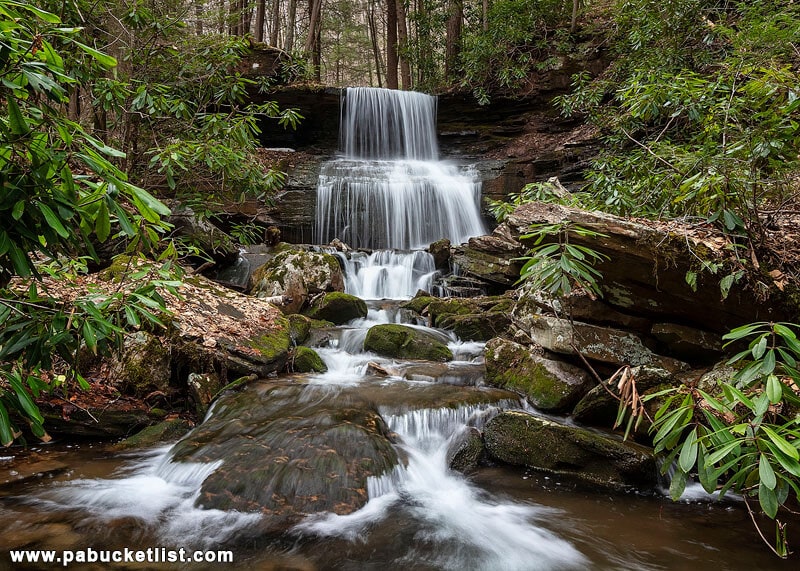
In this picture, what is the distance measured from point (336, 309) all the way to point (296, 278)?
102cm

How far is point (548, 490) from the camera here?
3.87 meters

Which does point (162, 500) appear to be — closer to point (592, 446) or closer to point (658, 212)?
point (592, 446)

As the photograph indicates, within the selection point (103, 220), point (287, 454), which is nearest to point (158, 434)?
point (287, 454)

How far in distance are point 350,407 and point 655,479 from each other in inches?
118

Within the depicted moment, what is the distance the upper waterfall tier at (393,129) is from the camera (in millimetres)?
16000

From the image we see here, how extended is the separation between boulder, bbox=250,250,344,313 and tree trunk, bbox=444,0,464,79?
37.9 feet

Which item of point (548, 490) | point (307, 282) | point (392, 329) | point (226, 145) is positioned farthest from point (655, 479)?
point (307, 282)

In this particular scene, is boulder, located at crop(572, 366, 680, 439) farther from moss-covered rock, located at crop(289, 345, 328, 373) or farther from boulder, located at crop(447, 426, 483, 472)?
moss-covered rock, located at crop(289, 345, 328, 373)

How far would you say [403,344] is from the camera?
22.5 ft

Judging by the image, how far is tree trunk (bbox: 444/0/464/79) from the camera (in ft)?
54.1

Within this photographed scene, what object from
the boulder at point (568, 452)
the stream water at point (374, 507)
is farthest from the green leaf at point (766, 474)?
the boulder at point (568, 452)

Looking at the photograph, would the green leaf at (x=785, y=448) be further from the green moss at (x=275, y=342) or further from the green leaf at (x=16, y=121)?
the green moss at (x=275, y=342)

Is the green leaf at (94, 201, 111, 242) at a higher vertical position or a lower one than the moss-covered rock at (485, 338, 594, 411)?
higher

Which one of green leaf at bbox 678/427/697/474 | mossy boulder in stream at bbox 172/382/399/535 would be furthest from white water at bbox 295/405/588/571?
green leaf at bbox 678/427/697/474
